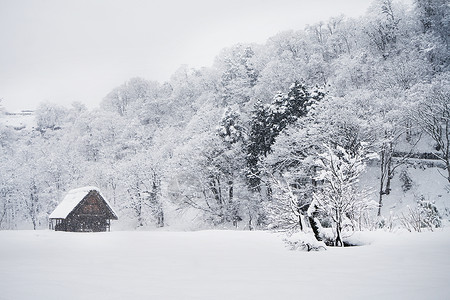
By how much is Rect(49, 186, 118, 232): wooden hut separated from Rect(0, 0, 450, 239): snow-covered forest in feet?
18.6

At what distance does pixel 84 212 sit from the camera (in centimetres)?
3403

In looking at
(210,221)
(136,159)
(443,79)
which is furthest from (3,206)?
(443,79)

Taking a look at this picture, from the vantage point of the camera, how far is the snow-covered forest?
2545cm

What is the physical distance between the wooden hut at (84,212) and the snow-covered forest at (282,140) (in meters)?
5.68

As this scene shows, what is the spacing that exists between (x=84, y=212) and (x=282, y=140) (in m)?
23.5

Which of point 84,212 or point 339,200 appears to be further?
point 84,212

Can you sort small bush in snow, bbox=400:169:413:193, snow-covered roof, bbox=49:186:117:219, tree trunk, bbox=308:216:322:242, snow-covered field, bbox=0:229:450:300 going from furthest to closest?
snow-covered roof, bbox=49:186:117:219 < small bush in snow, bbox=400:169:413:193 < tree trunk, bbox=308:216:322:242 < snow-covered field, bbox=0:229:450:300

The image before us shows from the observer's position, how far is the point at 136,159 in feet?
141

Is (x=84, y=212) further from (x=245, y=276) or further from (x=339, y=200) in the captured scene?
(x=245, y=276)

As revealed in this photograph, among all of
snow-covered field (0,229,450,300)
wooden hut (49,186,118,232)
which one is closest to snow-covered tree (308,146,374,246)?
snow-covered field (0,229,450,300)

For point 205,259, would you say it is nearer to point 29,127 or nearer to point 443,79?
point 443,79

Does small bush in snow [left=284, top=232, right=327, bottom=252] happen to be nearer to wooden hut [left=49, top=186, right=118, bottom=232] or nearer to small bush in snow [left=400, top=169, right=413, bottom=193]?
small bush in snow [left=400, top=169, right=413, bottom=193]

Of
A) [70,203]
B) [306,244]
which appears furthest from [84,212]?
Answer: [306,244]

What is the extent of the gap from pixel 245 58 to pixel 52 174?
35.9 meters
